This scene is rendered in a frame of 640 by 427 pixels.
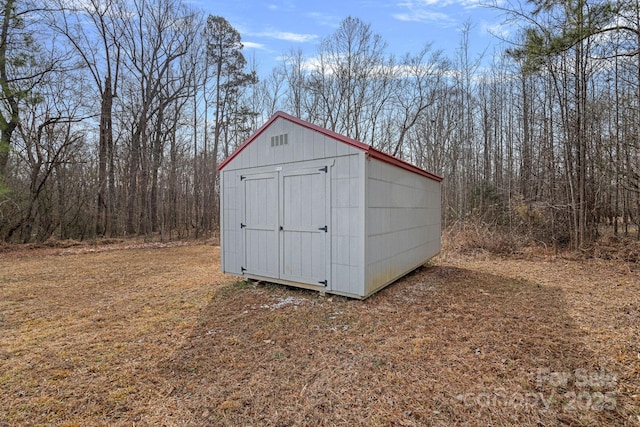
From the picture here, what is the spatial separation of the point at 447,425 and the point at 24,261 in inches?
386

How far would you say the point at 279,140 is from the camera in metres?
4.45

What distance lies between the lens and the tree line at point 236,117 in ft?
25.2

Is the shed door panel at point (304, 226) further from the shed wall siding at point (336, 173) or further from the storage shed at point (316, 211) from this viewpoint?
the shed wall siding at point (336, 173)

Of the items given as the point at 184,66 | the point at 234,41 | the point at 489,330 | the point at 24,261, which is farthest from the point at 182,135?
the point at 489,330

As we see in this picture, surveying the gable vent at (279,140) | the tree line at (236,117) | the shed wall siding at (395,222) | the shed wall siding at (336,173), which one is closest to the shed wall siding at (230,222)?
the shed wall siding at (336,173)

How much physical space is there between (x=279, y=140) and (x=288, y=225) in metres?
1.27

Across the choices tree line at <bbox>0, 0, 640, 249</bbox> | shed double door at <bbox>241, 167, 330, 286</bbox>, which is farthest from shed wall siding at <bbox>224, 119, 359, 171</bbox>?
tree line at <bbox>0, 0, 640, 249</bbox>

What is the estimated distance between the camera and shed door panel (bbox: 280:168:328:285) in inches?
160

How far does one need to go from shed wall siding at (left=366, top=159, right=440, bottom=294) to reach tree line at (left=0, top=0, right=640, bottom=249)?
416 cm

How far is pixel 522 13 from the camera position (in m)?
7.04

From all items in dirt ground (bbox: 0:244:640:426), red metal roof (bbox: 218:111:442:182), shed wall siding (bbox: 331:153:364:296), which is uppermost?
red metal roof (bbox: 218:111:442:182)

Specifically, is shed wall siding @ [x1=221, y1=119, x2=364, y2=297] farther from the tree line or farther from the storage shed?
the tree line

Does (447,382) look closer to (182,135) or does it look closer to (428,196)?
(428,196)

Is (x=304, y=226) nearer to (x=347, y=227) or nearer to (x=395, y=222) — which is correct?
(x=347, y=227)
